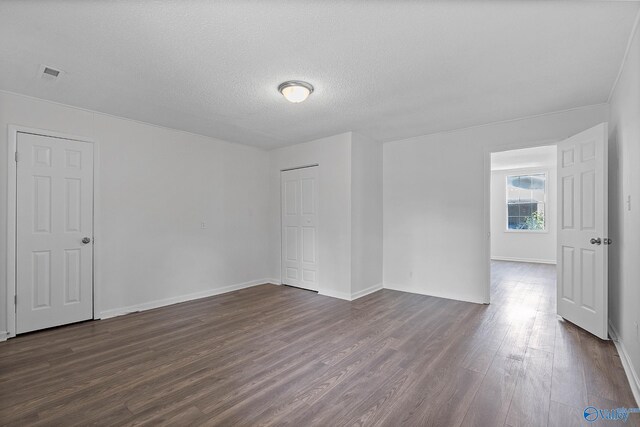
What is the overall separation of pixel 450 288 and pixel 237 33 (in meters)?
4.43

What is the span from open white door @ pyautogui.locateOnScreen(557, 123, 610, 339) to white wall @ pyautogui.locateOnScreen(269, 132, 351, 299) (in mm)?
2741

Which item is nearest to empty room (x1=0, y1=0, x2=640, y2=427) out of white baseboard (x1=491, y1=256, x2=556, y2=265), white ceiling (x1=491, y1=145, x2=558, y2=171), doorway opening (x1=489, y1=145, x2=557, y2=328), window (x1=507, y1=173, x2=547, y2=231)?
doorway opening (x1=489, y1=145, x2=557, y2=328)

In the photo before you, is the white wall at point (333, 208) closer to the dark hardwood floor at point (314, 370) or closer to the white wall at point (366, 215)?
the white wall at point (366, 215)

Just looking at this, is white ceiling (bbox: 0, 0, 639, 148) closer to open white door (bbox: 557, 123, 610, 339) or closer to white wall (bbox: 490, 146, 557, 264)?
open white door (bbox: 557, 123, 610, 339)

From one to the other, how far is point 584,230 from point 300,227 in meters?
3.98

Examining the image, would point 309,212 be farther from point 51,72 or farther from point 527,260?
point 527,260

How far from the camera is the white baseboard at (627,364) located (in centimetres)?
212

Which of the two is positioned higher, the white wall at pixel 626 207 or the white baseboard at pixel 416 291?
the white wall at pixel 626 207

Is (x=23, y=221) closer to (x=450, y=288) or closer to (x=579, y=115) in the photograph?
(x=450, y=288)

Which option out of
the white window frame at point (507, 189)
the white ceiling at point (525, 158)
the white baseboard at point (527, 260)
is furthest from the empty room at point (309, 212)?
the white window frame at point (507, 189)

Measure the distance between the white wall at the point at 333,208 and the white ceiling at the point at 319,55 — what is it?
1132 mm

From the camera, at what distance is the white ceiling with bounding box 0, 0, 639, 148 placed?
195 centimetres

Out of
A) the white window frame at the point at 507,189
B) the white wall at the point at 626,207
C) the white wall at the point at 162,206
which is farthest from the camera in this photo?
the white window frame at the point at 507,189

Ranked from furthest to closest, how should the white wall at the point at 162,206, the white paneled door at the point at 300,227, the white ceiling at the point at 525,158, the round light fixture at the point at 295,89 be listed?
1. the white ceiling at the point at 525,158
2. the white paneled door at the point at 300,227
3. the white wall at the point at 162,206
4. the round light fixture at the point at 295,89
